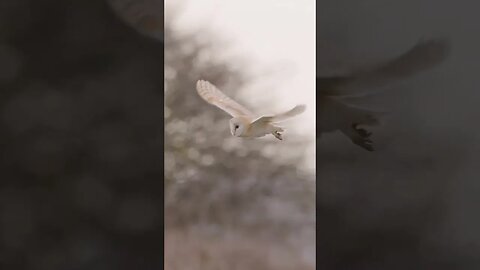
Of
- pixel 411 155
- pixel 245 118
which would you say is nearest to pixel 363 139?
pixel 411 155

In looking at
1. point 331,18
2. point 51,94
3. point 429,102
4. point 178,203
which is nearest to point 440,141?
point 429,102

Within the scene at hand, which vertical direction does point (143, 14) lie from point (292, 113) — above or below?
above

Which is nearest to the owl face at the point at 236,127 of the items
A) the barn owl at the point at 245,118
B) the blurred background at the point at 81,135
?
the barn owl at the point at 245,118

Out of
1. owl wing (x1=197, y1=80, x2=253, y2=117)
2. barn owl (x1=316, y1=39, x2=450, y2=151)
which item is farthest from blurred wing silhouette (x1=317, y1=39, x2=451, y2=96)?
owl wing (x1=197, y1=80, x2=253, y2=117)

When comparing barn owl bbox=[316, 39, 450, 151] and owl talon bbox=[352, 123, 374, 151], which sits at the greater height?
barn owl bbox=[316, 39, 450, 151]

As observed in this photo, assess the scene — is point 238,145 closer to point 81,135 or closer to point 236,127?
point 236,127

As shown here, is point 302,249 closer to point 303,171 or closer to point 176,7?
point 303,171

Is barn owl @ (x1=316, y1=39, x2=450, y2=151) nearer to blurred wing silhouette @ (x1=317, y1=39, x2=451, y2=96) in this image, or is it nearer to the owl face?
blurred wing silhouette @ (x1=317, y1=39, x2=451, y2=96)
